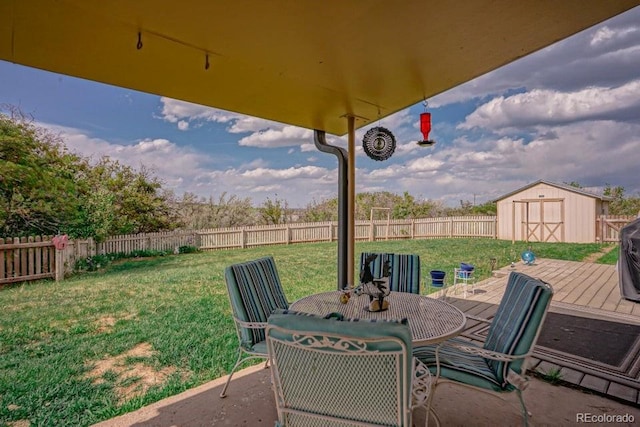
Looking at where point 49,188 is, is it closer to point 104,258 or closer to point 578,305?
point 104,258

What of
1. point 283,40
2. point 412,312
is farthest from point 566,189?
point 283,40

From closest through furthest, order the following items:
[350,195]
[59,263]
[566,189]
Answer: [350,195], [59,263], [566,189]

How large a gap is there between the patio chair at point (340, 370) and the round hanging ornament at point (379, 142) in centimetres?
234

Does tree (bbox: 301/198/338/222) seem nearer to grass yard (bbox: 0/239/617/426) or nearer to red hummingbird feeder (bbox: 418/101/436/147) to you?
grass yard (bbox: 0/239/617/426)

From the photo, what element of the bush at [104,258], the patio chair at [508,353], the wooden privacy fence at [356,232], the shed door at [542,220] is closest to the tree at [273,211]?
the wooden privacy fence at [356,232]

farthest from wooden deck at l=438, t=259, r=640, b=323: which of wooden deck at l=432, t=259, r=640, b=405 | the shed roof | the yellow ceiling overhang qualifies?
the shed roof

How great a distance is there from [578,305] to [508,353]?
335 centimetres

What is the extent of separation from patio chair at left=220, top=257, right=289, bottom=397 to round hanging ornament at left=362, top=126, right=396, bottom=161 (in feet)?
5.01

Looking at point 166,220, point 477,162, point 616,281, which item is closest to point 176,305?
point 166,220

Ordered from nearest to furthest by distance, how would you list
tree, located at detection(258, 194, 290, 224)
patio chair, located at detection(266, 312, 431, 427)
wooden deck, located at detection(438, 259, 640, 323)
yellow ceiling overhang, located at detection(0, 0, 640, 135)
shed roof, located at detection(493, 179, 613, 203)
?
patio chair, located at detection(266, 312, 431, 427) → yellow ceiling overhang, located at detection(0, 0, 640, 135) → wooden deck, located at detection(438, 259, 640, 323) → shed roof, located at detection(493, 179, 613, 203) → tree, located at detection(258, 194, 290, 224)

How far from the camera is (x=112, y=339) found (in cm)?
307

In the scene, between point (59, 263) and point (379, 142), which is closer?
point (379, 142)

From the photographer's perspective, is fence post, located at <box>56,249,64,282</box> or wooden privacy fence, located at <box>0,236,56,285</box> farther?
fence post, located at <box>56,249,64,282</box>

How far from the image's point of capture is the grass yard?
205cm
